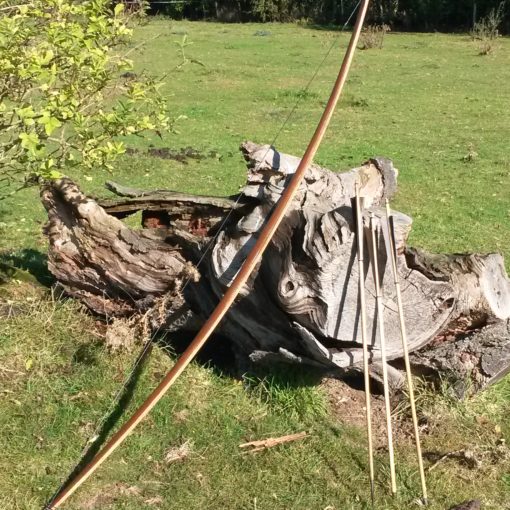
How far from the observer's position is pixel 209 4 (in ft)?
141

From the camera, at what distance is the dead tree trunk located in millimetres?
4723

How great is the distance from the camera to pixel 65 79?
575cm

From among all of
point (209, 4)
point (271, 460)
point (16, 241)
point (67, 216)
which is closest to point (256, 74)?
point (16, 241)

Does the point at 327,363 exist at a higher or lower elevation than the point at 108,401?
higher

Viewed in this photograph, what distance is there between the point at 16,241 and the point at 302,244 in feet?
19.2

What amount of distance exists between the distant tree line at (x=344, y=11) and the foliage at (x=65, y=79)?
26.5 meters

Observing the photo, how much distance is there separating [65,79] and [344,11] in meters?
34.8

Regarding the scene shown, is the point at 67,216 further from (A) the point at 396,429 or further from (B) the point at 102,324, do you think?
(A) the point at 396,429

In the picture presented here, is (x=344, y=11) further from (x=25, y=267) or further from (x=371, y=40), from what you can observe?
(x=25, y=267)

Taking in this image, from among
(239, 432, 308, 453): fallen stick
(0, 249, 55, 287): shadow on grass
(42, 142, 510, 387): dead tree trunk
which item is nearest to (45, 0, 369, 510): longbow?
(42, 142, 510, 387): dead tree trunk

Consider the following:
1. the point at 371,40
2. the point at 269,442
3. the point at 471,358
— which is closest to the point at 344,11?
the point at 371,40

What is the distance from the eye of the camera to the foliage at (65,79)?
502 cm

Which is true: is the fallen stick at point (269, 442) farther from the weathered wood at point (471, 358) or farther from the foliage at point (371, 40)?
the foliage at point (371, 40)

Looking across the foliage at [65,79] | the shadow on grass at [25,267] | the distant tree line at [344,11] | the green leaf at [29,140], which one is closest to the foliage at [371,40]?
the distant tree line at [344,11]
